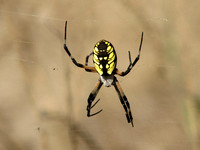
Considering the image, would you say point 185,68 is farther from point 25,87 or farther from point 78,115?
point 25,87

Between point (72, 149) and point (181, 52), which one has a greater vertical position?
point (181, 52)

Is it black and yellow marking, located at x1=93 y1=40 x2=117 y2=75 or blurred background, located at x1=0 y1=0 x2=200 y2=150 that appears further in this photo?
blurred background, located at x1=0 y1=0 x2=200 y2=150

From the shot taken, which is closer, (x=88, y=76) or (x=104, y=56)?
(x=104, y=56)

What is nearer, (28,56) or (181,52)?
(181,52)

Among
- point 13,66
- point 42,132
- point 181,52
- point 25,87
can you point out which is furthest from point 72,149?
point 181,52
